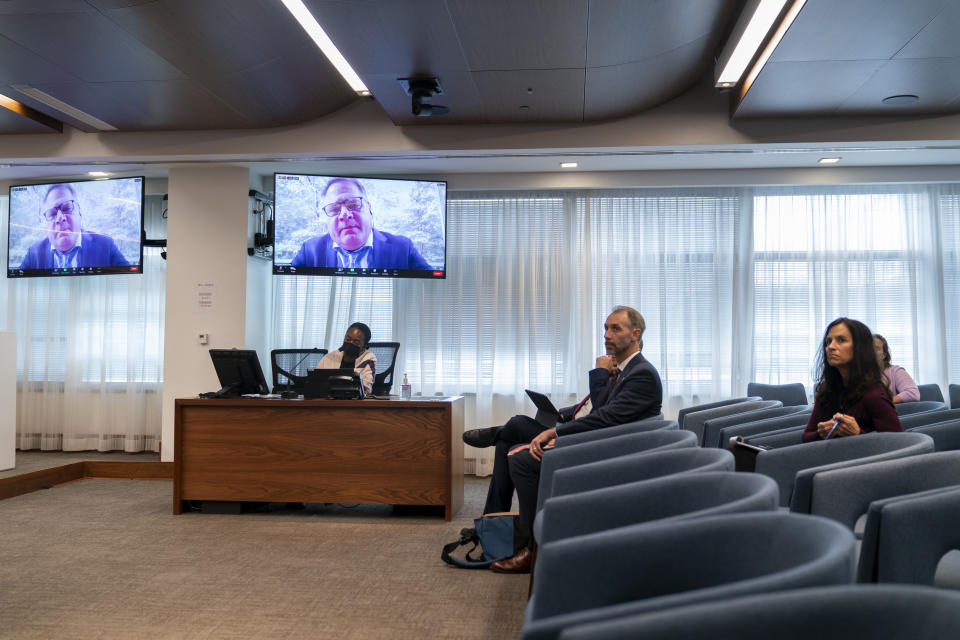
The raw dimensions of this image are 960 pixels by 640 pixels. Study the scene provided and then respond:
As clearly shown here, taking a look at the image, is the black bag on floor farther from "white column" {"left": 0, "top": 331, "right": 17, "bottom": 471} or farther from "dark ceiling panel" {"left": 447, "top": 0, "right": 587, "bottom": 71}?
"white column" {"left": 0, "top": 331, "right": 17, "bottom": 471}

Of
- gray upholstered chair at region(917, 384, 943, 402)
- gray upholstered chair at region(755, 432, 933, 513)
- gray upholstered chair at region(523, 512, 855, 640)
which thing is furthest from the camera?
gray upholstered chair at region(917, 384, 943, 402)

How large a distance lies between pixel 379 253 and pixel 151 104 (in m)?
2.25

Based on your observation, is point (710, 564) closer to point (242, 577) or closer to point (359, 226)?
point (242, 577)

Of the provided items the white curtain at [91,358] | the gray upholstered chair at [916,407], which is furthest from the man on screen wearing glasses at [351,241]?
the gray upholstered chair at [916,407]

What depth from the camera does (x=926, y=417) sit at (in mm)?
4234

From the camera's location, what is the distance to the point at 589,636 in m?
1.14

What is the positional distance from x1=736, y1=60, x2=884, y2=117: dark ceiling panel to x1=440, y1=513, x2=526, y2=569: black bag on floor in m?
3.19

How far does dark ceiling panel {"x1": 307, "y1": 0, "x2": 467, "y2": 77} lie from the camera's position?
4363mm

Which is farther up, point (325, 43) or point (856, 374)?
point (325, 43)

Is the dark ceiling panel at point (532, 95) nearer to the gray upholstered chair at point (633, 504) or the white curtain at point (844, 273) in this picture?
the white curtain at point (844, 273)

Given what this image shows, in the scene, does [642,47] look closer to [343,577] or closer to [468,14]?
[468,14]

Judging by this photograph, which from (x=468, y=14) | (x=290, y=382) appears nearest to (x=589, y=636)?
(x=468, y=14)

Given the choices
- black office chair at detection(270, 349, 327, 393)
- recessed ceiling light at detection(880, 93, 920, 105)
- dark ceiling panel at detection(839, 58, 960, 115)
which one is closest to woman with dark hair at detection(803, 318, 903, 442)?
dark ceiling panel at detection(839, 58, 960, 115)

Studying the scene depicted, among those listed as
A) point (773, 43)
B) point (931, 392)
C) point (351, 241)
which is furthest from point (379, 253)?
point (931, 392)
